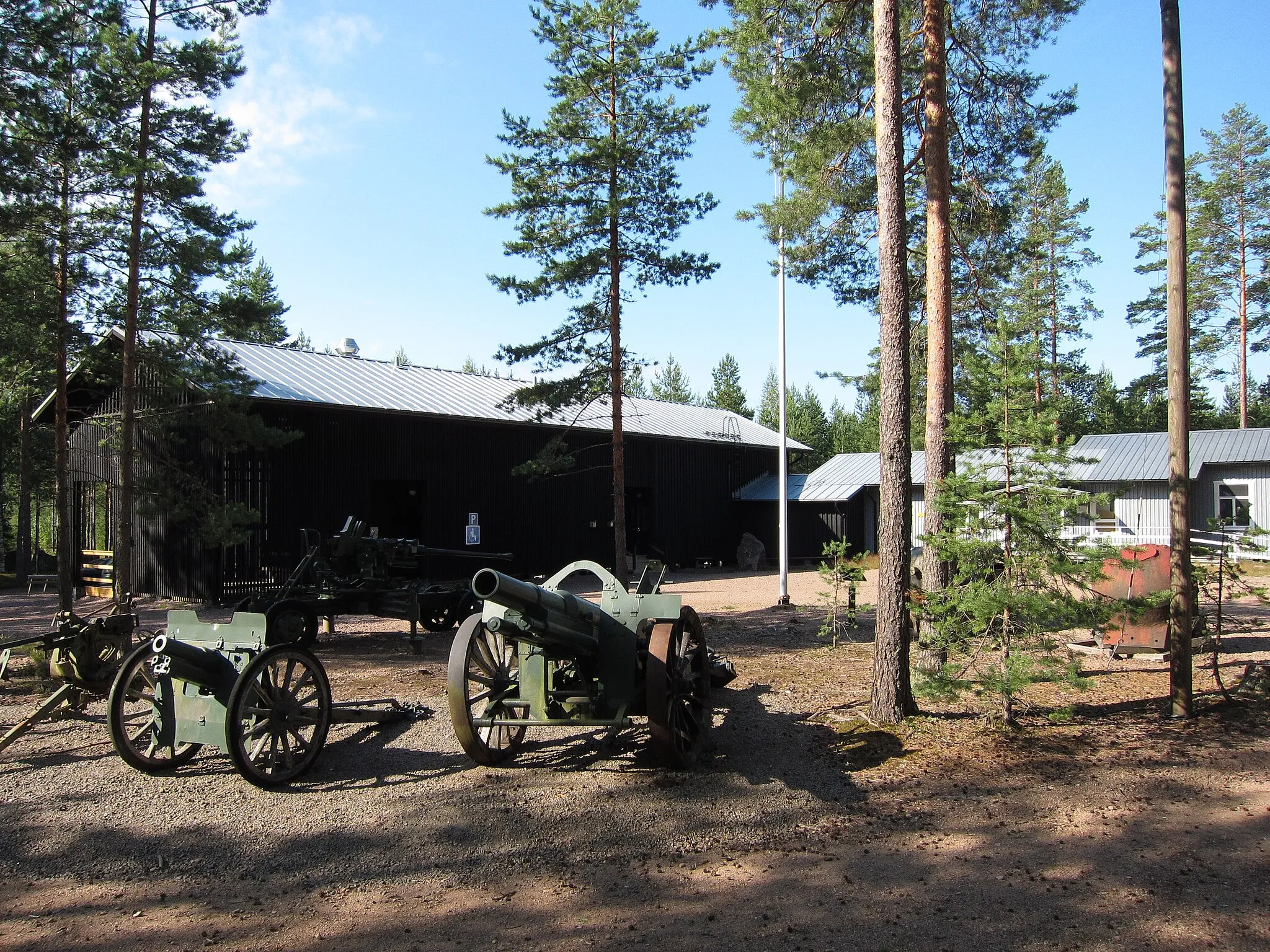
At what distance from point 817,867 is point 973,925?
3.00ft

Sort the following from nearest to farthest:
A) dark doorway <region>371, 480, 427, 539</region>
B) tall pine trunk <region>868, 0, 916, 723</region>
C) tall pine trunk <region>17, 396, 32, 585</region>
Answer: tall pine trunk <region>868, 0, 916, 723</region> → dark doorway <region>371, 480, 427, 539</region> → tall pine trunk <region>17, 396, 32, 585</region>

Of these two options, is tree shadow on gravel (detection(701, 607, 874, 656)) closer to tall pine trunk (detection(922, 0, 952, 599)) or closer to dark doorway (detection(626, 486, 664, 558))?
tall pine trunk (detection(922, 0, 952, 599))

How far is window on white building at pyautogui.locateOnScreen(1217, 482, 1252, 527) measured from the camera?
85.9 ft

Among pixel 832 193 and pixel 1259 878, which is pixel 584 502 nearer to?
pixel 832 193

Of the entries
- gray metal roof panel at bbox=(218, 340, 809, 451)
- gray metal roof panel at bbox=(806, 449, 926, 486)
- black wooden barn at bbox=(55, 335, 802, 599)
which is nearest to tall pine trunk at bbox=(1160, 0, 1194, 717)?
gray metal roof panel at bbox=(218, 340, 809, 451)

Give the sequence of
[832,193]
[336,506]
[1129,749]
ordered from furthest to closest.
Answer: [336,506] < [832,193] < [1129,749]

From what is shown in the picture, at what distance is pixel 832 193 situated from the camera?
40.4ft

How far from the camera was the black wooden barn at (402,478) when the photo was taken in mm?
17797

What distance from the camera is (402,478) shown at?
20031 millimetres

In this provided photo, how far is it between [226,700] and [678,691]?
3049 mm

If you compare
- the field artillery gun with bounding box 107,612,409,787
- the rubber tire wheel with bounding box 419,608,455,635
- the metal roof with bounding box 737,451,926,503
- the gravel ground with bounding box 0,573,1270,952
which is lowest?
the gravel ground with bounding box 0,573,1270,952

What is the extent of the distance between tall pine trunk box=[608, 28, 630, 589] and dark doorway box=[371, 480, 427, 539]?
688cm

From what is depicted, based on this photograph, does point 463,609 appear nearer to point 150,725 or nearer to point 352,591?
point 352,591

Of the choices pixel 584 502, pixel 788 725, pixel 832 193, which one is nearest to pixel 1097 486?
pixel 584 502
